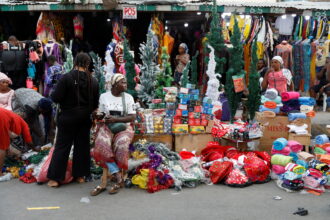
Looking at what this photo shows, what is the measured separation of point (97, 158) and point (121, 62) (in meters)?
4.40

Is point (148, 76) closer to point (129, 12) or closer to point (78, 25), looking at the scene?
point (129, 12)

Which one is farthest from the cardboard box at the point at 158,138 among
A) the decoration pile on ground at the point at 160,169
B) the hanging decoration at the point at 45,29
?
the hanging decoration at the point at 45,29

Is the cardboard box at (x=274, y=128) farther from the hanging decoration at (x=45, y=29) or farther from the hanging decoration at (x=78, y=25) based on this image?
the hanging decoration at (x=45, y=29)

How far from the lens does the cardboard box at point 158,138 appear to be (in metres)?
6.21

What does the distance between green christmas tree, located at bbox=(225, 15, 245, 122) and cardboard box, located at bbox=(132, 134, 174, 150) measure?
1367 mm

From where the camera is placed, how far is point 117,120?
497 centimetres

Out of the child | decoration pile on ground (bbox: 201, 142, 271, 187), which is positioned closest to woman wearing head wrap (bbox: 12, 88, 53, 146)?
the child

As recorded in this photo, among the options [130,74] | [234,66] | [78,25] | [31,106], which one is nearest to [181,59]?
[78,25]

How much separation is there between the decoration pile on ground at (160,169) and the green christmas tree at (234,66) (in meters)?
1.53

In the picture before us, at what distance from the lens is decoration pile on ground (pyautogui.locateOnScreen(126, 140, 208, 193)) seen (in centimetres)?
516

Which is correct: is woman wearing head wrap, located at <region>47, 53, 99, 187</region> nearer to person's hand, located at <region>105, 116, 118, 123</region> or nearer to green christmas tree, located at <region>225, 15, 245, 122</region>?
person's hand, located at <region>105, 116, 118, 123</region>

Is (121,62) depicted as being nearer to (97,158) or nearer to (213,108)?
(213,108)

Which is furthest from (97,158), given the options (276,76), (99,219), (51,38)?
(51,38)

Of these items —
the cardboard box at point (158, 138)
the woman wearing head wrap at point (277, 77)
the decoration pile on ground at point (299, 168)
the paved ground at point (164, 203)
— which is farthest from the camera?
the woman wearing head wrap at point (277, 77)
